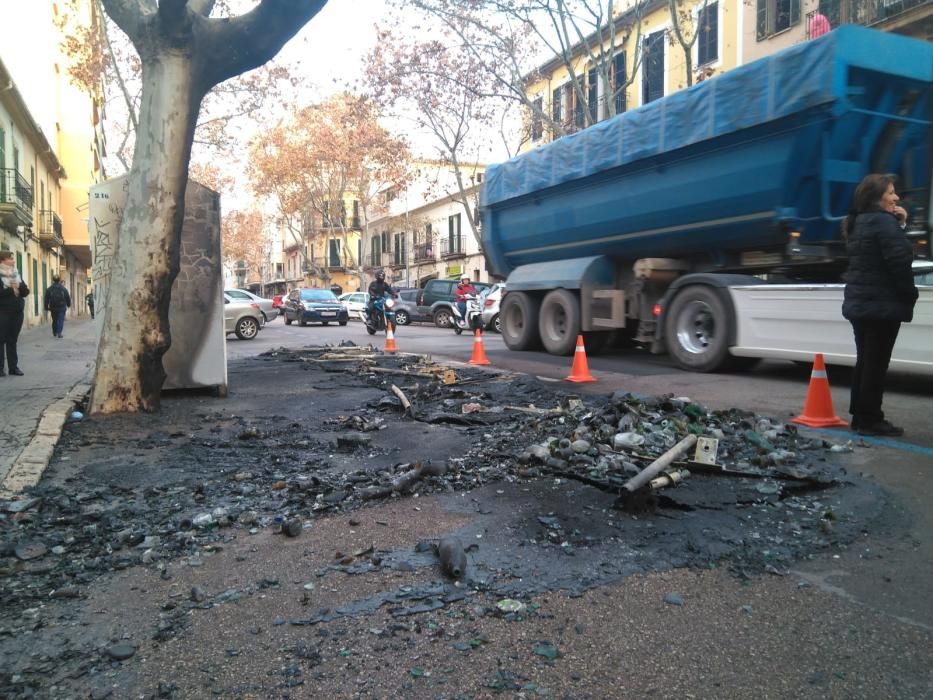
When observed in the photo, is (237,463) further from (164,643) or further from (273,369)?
(273,369)

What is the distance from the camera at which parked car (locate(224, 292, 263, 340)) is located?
61.7 ft

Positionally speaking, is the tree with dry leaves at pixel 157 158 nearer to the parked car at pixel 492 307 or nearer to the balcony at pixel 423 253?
the parked car at pixel 492 307

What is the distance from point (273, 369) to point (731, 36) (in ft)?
59.7

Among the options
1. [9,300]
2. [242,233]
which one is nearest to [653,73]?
[9,300]

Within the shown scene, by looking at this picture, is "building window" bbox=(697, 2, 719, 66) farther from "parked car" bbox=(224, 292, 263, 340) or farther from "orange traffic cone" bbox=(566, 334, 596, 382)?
"orange traffic cone" bbox=(566, 334, 596, 382)

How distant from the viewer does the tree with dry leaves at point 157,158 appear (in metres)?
5.96

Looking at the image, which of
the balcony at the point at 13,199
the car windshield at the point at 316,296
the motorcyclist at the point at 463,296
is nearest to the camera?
the motorcyclist at the point at 463,296

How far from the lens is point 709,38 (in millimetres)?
22000

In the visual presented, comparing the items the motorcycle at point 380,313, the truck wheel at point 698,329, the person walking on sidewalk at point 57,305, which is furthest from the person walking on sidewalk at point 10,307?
the person walking on sidewalk at point 57,305

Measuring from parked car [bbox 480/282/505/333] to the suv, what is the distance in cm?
367

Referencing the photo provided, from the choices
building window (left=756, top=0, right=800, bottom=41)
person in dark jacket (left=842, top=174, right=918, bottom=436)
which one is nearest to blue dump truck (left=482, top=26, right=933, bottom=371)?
person in dark jacket (left=842, top=174, right=918, bottom=436)

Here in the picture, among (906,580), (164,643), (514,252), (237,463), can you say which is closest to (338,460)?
(237,463)

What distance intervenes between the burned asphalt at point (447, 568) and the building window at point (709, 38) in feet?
65.7

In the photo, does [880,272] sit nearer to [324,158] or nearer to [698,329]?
[698,329]
